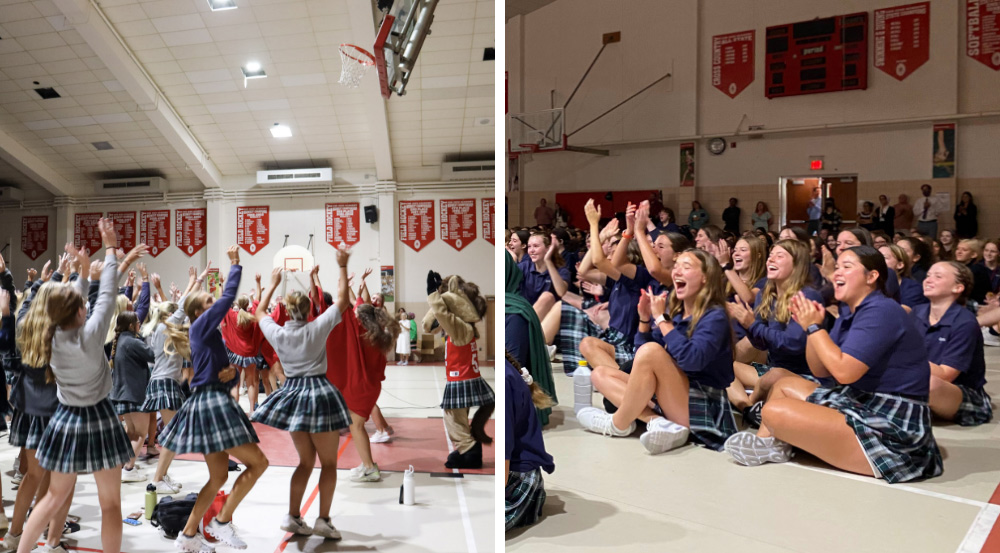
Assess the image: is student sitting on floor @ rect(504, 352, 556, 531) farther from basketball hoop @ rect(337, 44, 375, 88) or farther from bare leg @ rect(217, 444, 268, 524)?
basketball hoop @ rect(337, 44, 375, 88)

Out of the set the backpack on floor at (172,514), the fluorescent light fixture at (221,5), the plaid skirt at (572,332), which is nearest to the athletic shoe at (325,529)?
the backpack on floor at (172,514)

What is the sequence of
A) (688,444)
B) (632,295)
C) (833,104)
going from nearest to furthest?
(688,444) < (632,295) < (833,104)

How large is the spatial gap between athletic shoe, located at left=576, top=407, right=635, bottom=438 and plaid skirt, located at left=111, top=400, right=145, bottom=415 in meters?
2.91

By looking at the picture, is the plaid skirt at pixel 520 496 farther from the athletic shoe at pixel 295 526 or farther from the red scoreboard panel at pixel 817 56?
the red scoreboard panel at pixel 817 56

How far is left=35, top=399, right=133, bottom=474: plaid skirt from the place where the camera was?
8.36 feet

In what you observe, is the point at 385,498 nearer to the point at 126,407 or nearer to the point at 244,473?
the point at 244,473

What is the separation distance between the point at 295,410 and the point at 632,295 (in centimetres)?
368

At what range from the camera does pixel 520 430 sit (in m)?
3.01

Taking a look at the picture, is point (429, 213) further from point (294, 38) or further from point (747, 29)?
point (747, 29)

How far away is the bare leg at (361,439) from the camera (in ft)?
8.84

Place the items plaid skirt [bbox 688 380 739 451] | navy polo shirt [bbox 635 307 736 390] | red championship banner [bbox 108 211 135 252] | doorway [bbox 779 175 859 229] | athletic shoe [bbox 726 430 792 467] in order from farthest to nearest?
doorway [bbox 779 175 859 229], plaid skirt [bbox 688 380 739 451], navy polo shirt [bbox 635 307 736 390], athletic shoe [bbox 726 430 792 467], red championship banner [bbox 108 211 135 252]

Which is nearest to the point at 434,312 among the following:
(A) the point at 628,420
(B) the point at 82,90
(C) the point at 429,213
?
(C) the point at 429,213

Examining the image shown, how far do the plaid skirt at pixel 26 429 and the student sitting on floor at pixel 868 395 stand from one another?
132 inches

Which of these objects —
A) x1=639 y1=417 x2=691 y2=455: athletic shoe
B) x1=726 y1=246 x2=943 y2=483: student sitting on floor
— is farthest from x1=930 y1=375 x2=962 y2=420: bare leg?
x1=639 y1=417 x2=691 y2=455: athletic shoe
